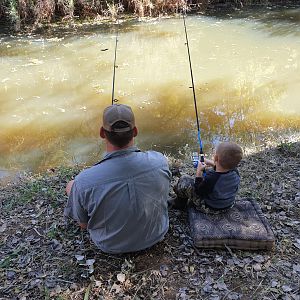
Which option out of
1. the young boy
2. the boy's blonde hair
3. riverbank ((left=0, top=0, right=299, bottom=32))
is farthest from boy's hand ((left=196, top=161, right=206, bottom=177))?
riverbank ((left=0, top=0, right=299, bottom=32))

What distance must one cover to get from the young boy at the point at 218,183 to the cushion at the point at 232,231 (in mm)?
98

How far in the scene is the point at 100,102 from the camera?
25.2ft

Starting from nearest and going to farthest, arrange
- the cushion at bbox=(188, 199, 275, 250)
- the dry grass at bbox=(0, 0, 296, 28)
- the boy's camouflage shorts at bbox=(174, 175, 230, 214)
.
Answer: the cushion at bbox=(188, 199, 275, 250), the boy's camouflage shorts at bbox=(174, 175, 230, 214), the dry grass at bbox=(0, 0, 296, 28)

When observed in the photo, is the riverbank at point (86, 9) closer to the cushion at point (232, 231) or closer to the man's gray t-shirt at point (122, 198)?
the cushion at point (232, 231)

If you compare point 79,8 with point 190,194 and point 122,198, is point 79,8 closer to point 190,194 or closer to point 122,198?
point 190,194

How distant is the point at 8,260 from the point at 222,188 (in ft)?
5.67

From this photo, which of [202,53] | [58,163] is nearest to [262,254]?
[58,163]

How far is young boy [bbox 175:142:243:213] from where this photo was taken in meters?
3.11

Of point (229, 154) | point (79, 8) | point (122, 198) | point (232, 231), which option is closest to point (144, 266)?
point (122, 198)

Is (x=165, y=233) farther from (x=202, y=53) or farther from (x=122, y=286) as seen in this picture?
(x=202, y=53)

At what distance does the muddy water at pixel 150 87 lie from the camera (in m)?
6.43

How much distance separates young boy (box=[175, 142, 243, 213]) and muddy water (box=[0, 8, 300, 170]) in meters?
2.71

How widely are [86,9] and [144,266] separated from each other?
494 inches

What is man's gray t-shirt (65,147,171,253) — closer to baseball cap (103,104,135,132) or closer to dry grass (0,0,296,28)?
baseball cap (103,104,135,132)
